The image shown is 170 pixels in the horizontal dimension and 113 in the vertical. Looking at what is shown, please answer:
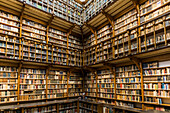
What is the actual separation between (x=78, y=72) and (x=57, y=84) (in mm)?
1619

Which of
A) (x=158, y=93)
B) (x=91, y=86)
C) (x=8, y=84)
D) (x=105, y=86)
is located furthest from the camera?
(x=91, y=86)

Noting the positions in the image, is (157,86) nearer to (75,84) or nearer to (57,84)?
(75,84)

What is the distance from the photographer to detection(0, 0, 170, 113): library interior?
14.3 ft

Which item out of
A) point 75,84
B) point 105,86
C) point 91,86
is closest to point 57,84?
point 75,84

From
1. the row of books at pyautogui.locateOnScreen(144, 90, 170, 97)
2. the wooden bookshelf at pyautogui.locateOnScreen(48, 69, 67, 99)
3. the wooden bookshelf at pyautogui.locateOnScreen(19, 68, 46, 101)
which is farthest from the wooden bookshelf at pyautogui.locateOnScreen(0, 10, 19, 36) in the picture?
the row of books at pyautogui.locateOnScreen(144, 90, 170, 97)

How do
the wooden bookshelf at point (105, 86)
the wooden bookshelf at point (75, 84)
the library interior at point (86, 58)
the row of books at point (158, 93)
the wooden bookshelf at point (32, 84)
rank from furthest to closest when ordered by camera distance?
the wooden bookshelf at point (75, 84)
the wooden bookshelf at point (105, 86)
the wooden bookshelf at point (32, 84)
the library interior at point (86, 58)
the row of books at point (158, 93)

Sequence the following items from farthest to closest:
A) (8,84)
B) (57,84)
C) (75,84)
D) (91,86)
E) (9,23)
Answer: (75,84) < (91,86) < (57,84) < (9,23) < (8,84)

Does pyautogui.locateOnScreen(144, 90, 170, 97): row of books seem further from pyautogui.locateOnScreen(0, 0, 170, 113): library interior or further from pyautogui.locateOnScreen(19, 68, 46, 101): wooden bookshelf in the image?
pyautogui.locateOnScreen(19, 68, 46, 101): wooden bookshelf

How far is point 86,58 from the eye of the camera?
743cm

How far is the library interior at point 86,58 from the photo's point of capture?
4.35m

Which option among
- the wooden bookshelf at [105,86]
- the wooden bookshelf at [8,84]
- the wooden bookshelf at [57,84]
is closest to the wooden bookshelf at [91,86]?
the wooden bookshelf at [105,86]

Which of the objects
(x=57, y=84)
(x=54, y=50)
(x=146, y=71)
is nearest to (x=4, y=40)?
(x=54, y=50)

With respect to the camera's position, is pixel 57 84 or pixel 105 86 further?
pixel 57 84

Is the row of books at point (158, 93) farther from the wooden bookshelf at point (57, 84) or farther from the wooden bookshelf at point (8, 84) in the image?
the wooden bookshelf at point (8, 84)
